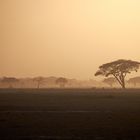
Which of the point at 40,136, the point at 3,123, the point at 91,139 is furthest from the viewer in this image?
the point at 3,123

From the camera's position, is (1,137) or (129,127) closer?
(1,137)

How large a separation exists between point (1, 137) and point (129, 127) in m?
8.47

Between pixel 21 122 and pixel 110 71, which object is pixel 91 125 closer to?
pixel 21 122

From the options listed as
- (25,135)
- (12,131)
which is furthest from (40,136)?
(12,131)

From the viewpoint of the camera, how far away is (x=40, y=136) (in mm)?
23438

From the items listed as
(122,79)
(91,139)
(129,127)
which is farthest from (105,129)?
(122,79)

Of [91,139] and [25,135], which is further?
[25,135]

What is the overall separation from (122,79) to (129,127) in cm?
12085

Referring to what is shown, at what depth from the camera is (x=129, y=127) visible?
27.2m

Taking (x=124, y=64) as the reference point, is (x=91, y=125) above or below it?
below

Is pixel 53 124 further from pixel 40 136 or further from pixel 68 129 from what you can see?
pixel 40 136

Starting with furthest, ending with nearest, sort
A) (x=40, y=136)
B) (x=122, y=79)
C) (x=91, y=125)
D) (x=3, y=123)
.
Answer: (x=122, y=79), (x=3, y=123), (x=91, y=125), (x=40, y=136)

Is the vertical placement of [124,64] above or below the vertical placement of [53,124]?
above

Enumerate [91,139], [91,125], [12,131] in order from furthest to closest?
[91,125] < [12,131] < [91,139]
